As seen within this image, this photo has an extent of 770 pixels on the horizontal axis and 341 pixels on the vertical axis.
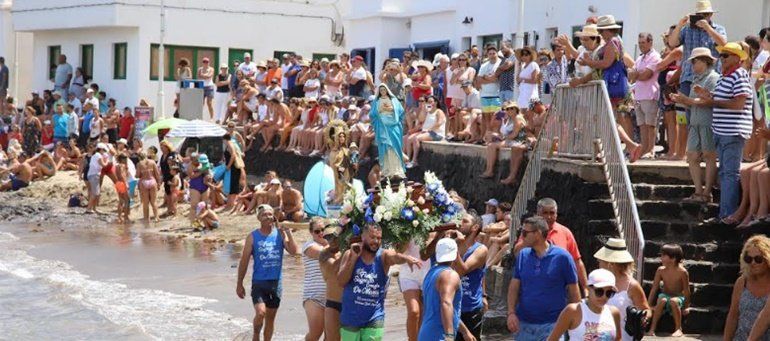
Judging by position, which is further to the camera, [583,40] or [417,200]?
[583,40]

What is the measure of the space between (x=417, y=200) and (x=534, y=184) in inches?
202

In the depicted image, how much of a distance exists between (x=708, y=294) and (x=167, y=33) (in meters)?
30.5

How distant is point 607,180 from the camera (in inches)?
584

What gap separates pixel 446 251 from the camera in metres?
11.1

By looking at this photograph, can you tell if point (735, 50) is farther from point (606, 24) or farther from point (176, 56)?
point (176, 56)

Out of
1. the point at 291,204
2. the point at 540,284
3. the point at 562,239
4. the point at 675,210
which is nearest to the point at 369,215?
the point at 562,239

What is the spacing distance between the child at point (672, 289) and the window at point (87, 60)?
3377 centimetres

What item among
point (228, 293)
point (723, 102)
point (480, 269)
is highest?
point (723, 102)

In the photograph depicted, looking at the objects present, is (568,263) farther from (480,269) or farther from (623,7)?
(623,7)

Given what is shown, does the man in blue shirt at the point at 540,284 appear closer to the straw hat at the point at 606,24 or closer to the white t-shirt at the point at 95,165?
the straw hat at the point at 606,24

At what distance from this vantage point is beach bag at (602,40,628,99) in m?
15.8

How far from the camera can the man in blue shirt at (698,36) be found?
15113 millimetres

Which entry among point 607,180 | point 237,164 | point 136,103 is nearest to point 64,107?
point 136,103

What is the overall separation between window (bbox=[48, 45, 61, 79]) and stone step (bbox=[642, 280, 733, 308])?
36136 mm
